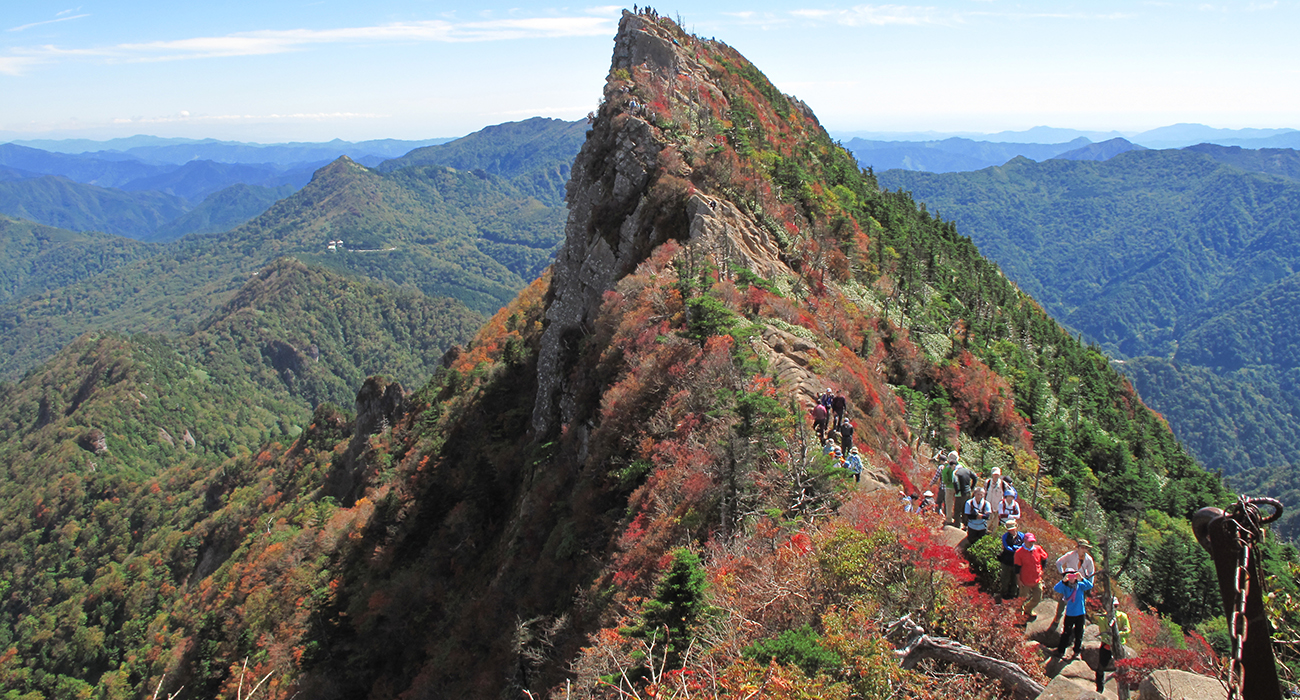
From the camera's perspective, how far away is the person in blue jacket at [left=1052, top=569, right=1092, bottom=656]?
37.4 ft

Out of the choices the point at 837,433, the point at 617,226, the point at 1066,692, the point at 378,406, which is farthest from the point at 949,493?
the point at 378,406

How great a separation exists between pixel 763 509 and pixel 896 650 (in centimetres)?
696

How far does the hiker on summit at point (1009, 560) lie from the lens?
43.2 feet

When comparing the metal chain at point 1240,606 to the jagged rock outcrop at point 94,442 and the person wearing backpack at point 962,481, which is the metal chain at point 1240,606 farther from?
the jagged rock outcrop at point 94,442

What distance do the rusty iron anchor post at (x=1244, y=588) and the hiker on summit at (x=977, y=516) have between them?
9309mm

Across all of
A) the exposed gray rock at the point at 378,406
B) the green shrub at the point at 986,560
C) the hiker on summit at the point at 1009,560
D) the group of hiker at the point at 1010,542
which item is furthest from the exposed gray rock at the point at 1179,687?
the exposed gray rock at the point at 378,406

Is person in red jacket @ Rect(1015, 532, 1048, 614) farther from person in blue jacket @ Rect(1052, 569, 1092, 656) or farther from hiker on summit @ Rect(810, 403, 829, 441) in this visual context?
hiker on summit @ Rect(810, 403, 829, 441)

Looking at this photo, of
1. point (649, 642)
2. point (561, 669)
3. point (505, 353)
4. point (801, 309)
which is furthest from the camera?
point (505, 353)

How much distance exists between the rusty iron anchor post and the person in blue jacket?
648 centimetres

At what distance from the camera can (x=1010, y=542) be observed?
13.2m

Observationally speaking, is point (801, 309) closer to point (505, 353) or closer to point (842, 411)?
point (842, 411)

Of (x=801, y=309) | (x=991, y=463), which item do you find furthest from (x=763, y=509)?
(x=991, y=463)

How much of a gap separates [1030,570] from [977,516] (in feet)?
6.50

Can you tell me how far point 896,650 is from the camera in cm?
1150
